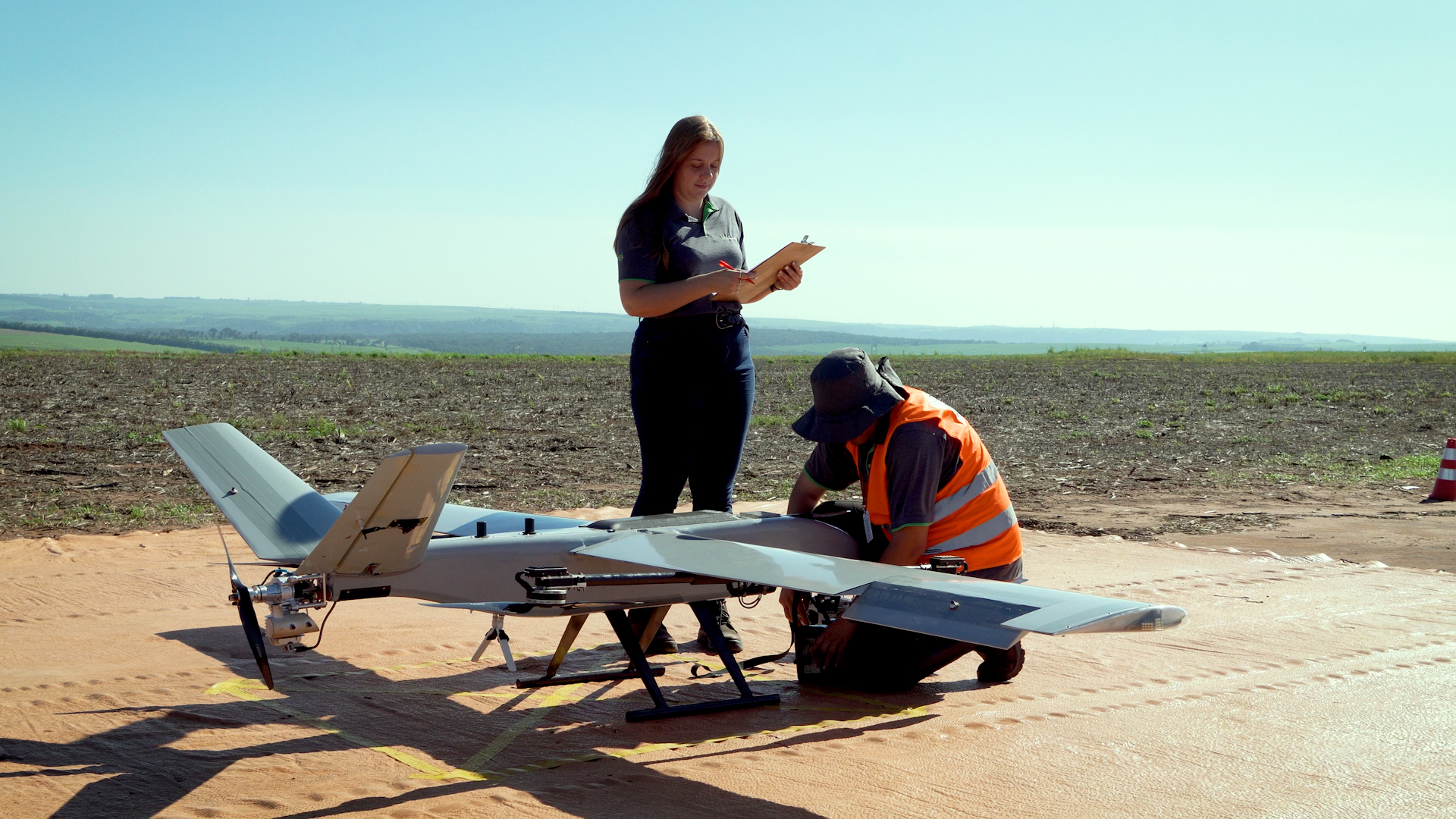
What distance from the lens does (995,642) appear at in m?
3.22

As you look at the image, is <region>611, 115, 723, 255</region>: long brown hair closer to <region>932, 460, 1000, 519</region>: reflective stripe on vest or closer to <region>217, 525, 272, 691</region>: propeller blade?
<region>932, 460, 1000, 519</region>: reflective stripe on vest

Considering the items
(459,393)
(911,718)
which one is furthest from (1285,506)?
(459,393)

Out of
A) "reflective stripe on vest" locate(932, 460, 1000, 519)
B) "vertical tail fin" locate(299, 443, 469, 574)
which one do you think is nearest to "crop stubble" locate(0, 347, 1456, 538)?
"reflective stripe on vest" locate(932, 460, 1000, 519)

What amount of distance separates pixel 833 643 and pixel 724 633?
33.5 inches

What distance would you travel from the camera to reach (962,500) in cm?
507

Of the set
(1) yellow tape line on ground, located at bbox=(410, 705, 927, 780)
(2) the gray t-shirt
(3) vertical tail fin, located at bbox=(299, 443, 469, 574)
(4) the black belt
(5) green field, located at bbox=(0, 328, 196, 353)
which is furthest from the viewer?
(5) green field, located at bbox=(0, 328, 196, 353)

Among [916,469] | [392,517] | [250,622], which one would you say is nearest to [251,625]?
[250,622]

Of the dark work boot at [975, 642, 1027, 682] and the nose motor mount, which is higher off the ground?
the nose motor mount

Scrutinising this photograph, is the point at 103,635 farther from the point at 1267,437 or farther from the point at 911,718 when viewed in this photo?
the point at 1267,437

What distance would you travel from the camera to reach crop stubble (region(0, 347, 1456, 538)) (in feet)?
41.3

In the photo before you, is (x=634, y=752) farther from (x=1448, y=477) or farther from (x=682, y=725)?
(x=1448, y=477)

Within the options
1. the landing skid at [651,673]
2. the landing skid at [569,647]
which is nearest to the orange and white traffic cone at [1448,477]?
the landing skid at [651,673]

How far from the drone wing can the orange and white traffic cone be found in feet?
38.4

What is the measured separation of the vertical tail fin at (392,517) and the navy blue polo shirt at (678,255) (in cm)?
170
